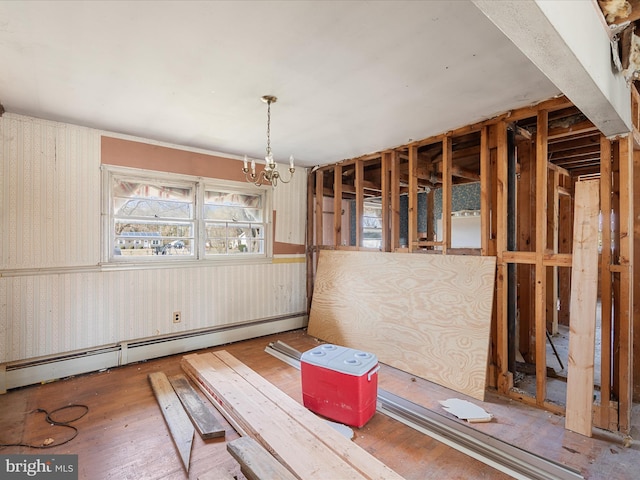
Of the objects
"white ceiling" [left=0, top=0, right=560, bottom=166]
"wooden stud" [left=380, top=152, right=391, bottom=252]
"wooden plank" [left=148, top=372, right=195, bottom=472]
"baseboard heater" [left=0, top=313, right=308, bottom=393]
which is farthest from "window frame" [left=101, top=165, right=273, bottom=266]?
"wooden stud" [left=380, top=152, right=391, bottom=252]

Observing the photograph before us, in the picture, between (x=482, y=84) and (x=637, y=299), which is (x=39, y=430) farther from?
(x=637, y=299)

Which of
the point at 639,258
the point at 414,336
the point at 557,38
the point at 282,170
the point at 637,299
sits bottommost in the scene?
the point at 414,336

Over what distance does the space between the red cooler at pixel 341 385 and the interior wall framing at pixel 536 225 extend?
4.60 feet

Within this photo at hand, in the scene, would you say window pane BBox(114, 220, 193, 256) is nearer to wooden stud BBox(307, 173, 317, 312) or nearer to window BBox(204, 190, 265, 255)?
window BBox(204, 190, 265, 255)

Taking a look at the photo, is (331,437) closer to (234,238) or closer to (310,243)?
(234,238)

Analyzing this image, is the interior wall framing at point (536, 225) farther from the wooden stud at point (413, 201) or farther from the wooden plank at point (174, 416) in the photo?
the wooden plank at point (174, 416)

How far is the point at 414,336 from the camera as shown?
3285 mm

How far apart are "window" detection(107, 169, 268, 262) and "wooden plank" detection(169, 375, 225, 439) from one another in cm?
151

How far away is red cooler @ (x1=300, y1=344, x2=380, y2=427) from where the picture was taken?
Answer: 2248 mm

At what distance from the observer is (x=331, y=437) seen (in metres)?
1.95

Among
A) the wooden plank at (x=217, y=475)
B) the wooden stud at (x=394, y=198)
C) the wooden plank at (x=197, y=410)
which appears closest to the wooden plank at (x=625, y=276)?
the wooden stud at (x=394, y=198)

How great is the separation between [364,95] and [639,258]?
2750 mm

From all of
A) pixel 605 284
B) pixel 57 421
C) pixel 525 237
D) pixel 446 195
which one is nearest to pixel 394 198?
pixel 446 195

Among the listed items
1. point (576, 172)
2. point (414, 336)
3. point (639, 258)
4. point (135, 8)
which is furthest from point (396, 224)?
point (576, 172)
